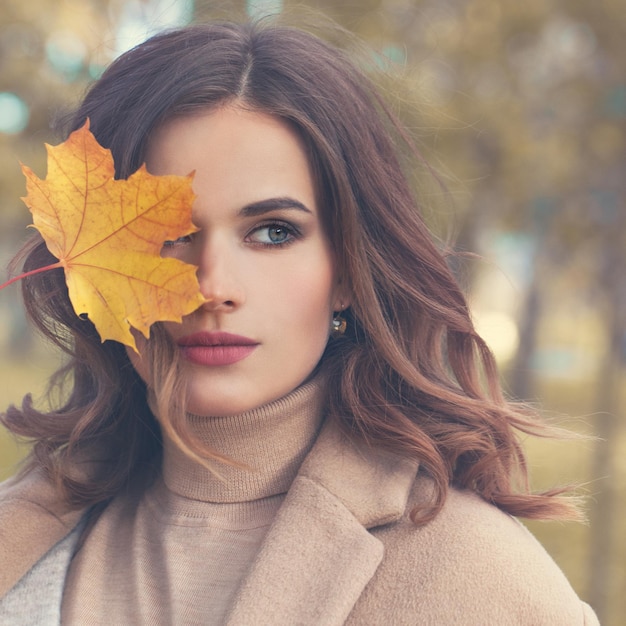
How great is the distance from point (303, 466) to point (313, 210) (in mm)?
567

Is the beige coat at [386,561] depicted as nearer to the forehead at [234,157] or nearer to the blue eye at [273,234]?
the blue eye at [273,234]

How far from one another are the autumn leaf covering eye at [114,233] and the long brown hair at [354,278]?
33 cm

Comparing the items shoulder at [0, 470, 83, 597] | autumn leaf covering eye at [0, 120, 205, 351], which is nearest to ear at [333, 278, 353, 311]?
autumn leaf covering eye at [0, 120, 205, 351]

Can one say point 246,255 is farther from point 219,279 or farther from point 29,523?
point 29,523

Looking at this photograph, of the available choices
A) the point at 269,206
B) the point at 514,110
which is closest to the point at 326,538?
the point at 269,206

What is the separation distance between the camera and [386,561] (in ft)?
6.46

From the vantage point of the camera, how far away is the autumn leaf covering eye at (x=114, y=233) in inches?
66.8

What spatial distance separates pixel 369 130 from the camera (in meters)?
2.26

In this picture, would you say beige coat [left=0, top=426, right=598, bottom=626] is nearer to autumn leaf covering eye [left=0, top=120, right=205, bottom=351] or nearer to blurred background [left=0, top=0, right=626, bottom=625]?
autumn leaf covering eye [left=0, top=120, right=205, bottom=351]

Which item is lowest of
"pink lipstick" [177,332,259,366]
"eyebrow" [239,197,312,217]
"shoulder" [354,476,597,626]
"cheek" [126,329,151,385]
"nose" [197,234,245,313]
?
"shoulder" [354,476,597,626]

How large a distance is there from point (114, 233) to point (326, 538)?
79 centimetres

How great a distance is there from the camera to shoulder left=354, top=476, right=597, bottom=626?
1847 mm

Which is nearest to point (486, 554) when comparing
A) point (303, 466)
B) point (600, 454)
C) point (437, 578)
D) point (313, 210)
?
point (437, 578)

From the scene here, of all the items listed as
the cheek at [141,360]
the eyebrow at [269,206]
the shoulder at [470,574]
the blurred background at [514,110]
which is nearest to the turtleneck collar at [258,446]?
the cheek at [141,360]
